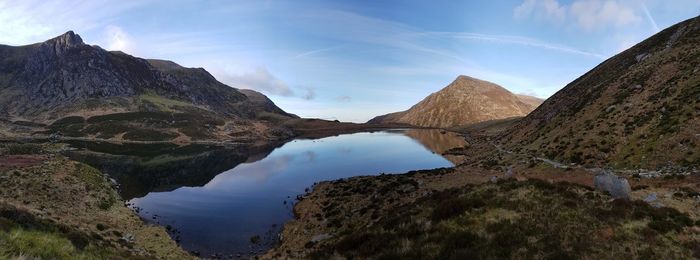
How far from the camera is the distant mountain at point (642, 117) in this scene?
151 ft

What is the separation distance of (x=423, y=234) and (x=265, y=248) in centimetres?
2508

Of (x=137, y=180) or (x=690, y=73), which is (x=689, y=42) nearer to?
(x=690, y=73)

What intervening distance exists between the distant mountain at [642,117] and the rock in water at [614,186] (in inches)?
867

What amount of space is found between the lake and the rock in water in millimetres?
29321

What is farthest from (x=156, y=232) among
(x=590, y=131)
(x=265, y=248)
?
(x=590, y=131)

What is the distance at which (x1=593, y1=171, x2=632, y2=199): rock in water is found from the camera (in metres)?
24.1

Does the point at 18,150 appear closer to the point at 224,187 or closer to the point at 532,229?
the point at 224,187

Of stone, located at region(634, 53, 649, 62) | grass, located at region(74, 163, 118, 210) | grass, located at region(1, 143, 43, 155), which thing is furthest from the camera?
stone, located at region(634, 53, 649, 62)

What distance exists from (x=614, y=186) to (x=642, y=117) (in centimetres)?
4037

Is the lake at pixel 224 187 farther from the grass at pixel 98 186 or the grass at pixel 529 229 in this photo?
the grass at pixel 529 229

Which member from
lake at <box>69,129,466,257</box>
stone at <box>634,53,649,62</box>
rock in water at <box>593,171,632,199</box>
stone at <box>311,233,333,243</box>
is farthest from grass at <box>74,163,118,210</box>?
stone at <box>634,53,649,62</box>

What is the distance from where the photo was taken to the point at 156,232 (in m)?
42.4

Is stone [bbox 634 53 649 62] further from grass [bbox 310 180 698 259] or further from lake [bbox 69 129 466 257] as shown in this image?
grass [bbox 310 180 698 259]

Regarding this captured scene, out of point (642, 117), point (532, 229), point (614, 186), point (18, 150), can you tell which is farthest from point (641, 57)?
point (18, 150)
